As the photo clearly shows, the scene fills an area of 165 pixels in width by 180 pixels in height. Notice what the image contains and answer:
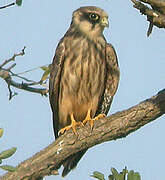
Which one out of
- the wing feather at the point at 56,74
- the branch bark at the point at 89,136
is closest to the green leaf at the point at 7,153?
the branch bark at the point at 89,136

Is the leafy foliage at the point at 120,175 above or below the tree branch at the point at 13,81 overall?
below

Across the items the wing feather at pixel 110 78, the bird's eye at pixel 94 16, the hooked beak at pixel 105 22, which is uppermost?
the bird's eye at pixel 94 16

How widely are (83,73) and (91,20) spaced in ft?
2.29

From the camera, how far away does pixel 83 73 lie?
6227mm

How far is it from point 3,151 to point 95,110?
2.82 meters

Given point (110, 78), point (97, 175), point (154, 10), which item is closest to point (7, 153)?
point (97, 175)

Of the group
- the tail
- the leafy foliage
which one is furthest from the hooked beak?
the leafy foliage

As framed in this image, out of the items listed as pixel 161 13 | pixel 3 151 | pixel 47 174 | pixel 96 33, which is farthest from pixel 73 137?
pixel 161 13

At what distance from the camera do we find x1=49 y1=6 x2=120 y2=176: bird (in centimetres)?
623

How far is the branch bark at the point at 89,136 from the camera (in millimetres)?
5023

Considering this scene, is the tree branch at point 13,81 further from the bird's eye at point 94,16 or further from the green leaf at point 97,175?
the bird's eye at point 94,16

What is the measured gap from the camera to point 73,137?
5.68 meters

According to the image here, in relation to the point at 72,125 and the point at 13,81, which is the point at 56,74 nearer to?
the point at 72,125

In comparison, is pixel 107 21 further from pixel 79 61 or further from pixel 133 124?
pixel 133 124
